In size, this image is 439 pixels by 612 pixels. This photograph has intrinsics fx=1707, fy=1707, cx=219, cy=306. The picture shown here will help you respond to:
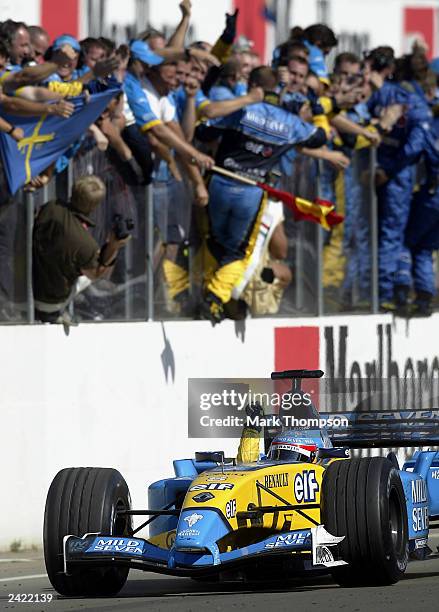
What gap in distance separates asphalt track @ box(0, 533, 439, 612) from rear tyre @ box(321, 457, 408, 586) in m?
0.11

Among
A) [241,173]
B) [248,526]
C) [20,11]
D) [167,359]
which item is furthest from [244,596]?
[20,11]

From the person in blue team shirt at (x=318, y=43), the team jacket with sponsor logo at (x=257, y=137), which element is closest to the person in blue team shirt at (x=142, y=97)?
the team jacket with sponsor logo at (x=257, y=137)

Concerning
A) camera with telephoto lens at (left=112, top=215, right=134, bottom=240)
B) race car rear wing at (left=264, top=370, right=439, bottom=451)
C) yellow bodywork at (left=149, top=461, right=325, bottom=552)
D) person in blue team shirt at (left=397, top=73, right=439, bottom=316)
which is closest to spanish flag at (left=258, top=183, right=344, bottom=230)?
person in blue team shirt at (left=397, top=73, right=439, bottom=316)

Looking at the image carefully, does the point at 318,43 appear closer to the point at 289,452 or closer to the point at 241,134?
the point at 241,134

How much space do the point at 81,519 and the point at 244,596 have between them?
42.9 inches

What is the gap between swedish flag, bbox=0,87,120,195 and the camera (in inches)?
517

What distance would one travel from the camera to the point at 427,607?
9008 millimetres

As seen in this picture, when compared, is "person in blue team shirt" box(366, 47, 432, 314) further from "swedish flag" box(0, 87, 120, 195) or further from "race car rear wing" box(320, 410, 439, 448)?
"race car rear wing" box(320, 410, 439, 448)

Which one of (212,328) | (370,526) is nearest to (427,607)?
(370,526)

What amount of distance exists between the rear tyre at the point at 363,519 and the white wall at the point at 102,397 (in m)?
3.66

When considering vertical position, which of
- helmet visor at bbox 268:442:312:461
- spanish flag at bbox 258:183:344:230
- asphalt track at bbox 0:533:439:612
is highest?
→ spanish flag at bbox 258:183:344:230

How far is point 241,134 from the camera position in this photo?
15.0 meters

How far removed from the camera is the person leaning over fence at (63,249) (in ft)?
43.9

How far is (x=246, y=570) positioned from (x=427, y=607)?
4.54ft
